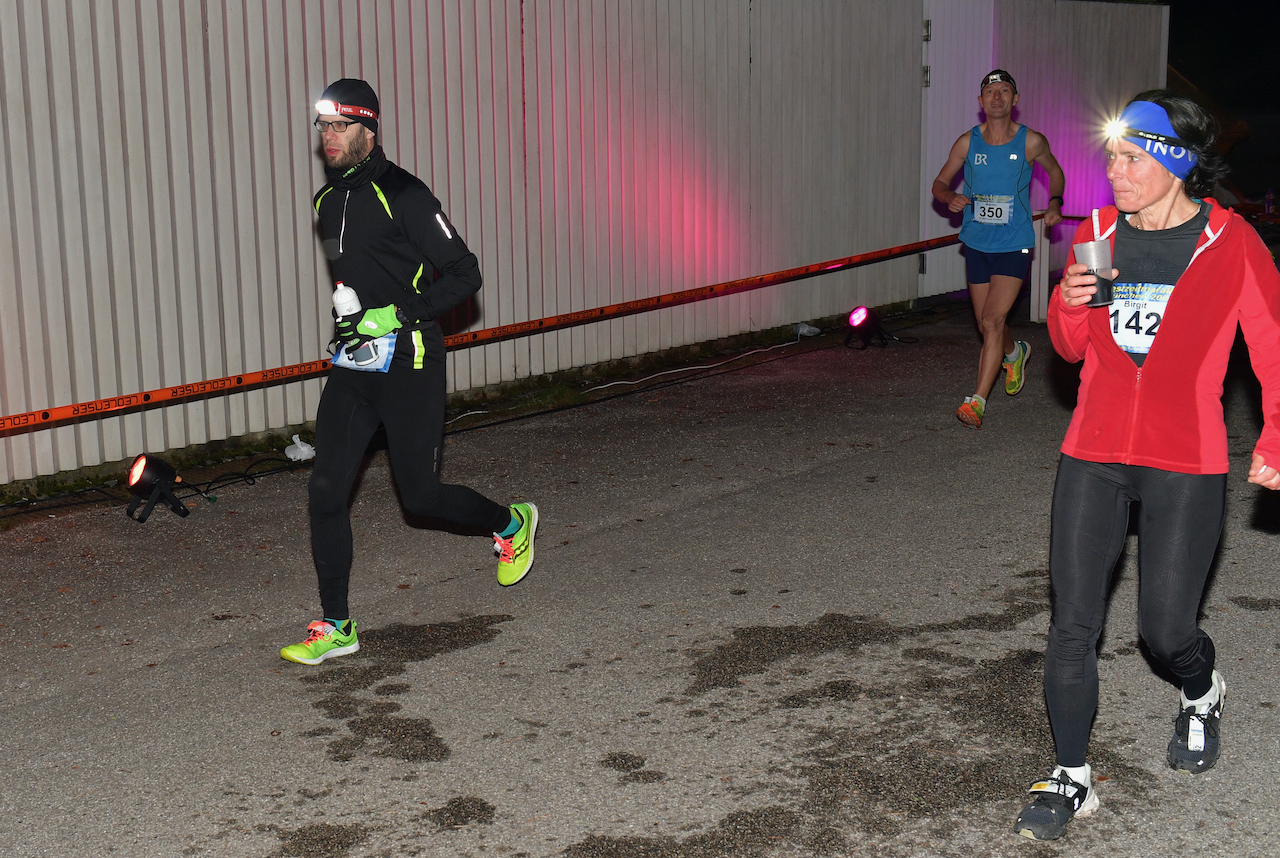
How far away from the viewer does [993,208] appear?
920cm

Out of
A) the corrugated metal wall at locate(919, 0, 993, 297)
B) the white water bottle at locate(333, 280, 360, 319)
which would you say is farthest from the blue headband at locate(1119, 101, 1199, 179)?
the corrugated metal wall at locate(919, 0, 993, 297)

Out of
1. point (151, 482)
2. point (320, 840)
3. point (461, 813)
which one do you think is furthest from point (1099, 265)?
point (151, 482)

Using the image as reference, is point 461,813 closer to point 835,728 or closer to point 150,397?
point 835,728

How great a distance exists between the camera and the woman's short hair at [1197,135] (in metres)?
3.86

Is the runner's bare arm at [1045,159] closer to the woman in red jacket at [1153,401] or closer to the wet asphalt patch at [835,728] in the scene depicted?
the wet asphalt patch at [835,728]

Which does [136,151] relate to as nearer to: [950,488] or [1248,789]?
[950,488]

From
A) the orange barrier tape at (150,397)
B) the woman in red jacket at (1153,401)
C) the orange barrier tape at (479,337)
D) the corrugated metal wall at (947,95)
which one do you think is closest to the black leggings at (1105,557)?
the woman in red jacket at (1153,401)

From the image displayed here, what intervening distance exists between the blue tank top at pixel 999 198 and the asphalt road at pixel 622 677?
1.46m

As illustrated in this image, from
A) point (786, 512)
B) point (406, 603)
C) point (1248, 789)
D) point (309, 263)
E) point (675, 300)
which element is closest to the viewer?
point (1248, 789)

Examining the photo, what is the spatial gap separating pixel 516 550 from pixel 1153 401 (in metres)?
3.13

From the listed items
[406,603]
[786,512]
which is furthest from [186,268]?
[786,512]

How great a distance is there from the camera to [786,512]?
7.47m

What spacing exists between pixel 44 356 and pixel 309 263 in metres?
1.81

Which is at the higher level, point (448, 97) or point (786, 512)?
point (448, 97)
